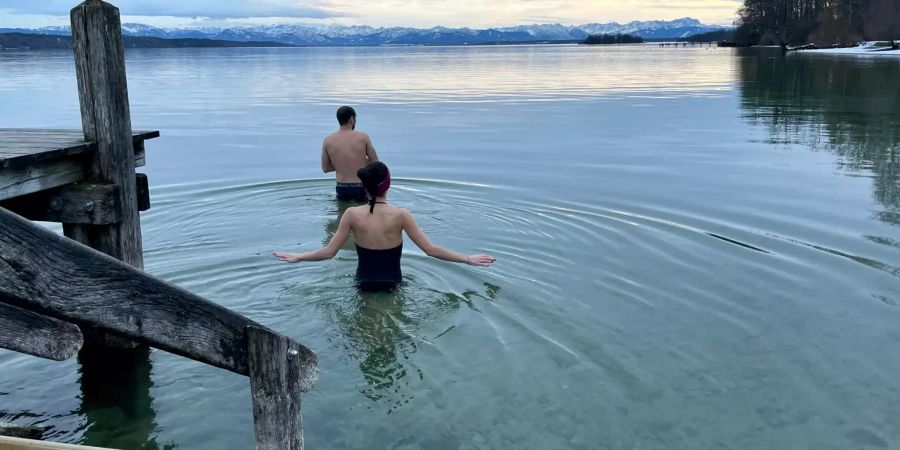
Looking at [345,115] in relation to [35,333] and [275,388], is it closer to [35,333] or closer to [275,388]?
[275,388]

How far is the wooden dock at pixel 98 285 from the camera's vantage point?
122 inches

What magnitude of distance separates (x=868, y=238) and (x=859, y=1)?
11973 cm

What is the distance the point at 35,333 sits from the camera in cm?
338

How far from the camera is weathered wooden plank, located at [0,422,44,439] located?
4.27 metres

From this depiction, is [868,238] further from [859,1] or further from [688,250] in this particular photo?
[859,1]

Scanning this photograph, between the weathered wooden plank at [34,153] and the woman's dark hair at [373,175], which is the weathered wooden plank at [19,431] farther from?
the woman's dark hair at [373,175]

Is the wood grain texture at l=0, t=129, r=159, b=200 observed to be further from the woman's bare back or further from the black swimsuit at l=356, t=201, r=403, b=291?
the black swimsuit at l=356, t=201, r=403, b=291

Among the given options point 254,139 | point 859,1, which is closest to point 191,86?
point 254,139

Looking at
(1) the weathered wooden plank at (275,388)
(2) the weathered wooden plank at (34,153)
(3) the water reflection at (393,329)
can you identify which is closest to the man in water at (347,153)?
(3) the water reflection at (393,329)

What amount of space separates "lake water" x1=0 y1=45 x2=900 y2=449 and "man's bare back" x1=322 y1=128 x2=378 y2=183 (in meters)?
0.62

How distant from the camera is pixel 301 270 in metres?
8.58

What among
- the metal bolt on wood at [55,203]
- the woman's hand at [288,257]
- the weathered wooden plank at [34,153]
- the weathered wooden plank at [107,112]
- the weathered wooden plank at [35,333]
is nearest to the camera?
the weathered wooden plank at [35,333]

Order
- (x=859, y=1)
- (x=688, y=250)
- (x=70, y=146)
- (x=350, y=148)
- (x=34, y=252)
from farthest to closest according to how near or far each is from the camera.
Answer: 1. (x=859, y=1)
2. (x=350, y=148)
3. (x=688, y=250)
4. (x=70, y=146)
5. (x=34, y=252)

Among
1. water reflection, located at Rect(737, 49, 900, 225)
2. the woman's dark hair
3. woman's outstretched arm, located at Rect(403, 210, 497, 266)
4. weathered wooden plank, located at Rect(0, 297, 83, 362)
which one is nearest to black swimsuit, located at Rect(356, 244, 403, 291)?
woman's outstretched arm, located at Rect(403, 210, 497, 266)
